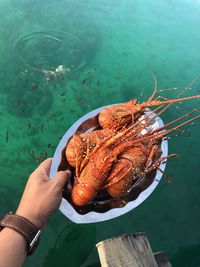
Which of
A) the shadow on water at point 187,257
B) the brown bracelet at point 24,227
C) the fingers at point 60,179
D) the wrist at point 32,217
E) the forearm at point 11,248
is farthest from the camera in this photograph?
the shadow on water at point 187,257

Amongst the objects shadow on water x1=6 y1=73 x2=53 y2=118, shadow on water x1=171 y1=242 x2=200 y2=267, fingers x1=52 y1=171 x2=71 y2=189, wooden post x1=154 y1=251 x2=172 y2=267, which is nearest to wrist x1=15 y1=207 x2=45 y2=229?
fingers x1=52 y1=171 x2=71 y2=189

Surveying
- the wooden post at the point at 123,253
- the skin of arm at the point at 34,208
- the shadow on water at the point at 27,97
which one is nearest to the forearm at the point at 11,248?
the skin of arm at the point at 34,208

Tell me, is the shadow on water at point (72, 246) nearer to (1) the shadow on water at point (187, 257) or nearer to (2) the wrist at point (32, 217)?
(1) the shadow on water at point (187, 257)

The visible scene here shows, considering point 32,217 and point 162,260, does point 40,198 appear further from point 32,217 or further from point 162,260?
point 162,260

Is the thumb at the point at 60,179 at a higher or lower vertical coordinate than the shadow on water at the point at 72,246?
higher

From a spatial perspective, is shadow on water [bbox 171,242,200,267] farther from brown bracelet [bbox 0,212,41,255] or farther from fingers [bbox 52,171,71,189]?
brown bracelet [bbox 0,212,41,255]

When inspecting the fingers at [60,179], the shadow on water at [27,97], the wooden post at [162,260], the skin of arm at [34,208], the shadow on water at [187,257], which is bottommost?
the shadow on water at [187,257]

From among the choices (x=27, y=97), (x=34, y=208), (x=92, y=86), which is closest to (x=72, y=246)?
(x=34, y=208)

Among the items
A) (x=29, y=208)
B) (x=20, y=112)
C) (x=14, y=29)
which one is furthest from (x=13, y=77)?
(x=29, y=208)
